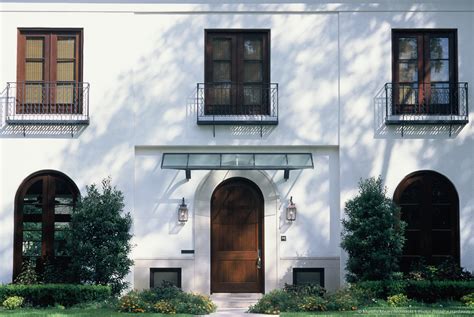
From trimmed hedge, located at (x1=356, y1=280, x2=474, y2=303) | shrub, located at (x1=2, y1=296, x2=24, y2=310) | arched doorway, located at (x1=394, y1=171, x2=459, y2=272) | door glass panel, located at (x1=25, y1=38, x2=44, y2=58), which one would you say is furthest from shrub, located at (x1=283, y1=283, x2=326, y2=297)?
door glass panel, located at (x1=25, y1=38, x2=44, y2=58)

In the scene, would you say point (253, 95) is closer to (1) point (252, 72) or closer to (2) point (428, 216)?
(1) point (252, 72)

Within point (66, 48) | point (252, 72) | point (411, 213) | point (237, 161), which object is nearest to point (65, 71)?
point (66, 48)

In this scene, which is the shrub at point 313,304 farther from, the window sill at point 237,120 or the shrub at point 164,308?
the window sill at point 237,120

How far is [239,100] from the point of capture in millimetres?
21562

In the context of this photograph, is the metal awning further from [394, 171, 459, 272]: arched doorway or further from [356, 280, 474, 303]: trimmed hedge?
[356, 280, 474, 303]: trimmed hedge

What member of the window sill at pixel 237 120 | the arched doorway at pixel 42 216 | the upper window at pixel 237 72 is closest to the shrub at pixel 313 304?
the window sill at pixel 237 120

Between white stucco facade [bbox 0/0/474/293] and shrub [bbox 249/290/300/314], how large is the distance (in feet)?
7.50

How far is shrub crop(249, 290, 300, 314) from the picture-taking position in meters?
18.5

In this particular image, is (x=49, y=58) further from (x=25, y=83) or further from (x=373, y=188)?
(x=373, y=188)

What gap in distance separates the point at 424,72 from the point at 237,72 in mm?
4801

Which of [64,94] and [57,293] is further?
[64,94]

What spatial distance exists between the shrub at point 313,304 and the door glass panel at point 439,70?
271 inches

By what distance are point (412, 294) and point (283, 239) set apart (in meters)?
3.59

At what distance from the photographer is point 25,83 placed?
70.4 feet
